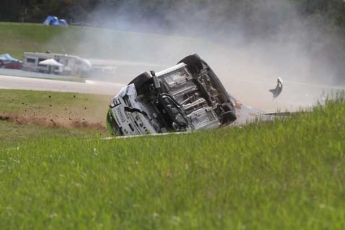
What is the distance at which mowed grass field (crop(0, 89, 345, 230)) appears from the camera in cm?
592

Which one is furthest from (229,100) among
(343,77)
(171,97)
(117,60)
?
(117,60)

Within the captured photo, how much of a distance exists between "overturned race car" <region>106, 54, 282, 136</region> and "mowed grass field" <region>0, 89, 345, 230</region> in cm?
510

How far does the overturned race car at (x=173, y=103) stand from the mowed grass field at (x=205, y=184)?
16.7 ft

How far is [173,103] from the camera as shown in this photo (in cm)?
1498

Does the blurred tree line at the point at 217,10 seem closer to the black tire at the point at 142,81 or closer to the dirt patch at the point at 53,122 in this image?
the dirt patch at the point at 53,122

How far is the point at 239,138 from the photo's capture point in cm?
859

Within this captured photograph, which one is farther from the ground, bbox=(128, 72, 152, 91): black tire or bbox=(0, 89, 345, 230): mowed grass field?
bbox=(0, 89, 345, 230): mowed grass field

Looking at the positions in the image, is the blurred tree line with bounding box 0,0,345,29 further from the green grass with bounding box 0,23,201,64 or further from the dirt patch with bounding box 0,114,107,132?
the dirt patch with bounding box 0,114,107,132

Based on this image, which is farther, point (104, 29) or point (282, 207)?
point (104, 29)

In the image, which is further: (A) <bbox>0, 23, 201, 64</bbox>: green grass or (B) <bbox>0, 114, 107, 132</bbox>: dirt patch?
(A) <bbox>0, 23, 201, 64</bbox>: green grass

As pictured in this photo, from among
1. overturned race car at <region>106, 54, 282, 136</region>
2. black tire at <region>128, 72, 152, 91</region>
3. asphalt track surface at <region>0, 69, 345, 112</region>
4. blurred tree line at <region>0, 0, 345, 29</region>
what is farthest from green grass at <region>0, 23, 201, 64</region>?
black tire at <region>128, 72, 152, 91</region>

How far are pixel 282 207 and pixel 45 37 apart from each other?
72644 millimetres

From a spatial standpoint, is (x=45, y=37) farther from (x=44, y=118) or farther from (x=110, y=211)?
(x=110, y=211)

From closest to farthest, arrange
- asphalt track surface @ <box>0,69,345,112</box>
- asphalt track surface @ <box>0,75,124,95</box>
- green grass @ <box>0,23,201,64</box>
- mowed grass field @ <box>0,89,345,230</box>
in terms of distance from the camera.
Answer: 1. mowed grass field @ <box>0,89,345,230</box>
2. asphalt track surface @ <box>0,69,345,112</box>
3. asphalt track surface @ <box>0,75,124,95</box>
4. green grass @ <box>0,23,201,64</box>
